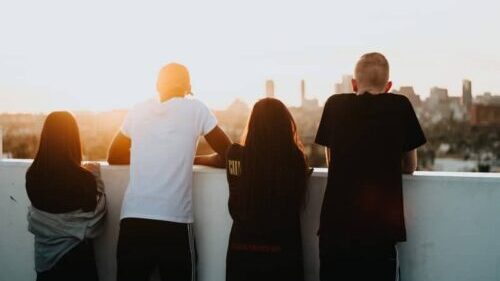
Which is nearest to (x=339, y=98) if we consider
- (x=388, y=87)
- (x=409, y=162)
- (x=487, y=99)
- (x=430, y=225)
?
(x=388, y=87)

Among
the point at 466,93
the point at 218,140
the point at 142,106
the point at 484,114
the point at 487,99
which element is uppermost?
the point at 142,106

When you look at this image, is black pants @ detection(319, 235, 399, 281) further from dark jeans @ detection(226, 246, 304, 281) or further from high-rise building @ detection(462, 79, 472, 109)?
high-rise building @ detection(462, 79, 472, 109)

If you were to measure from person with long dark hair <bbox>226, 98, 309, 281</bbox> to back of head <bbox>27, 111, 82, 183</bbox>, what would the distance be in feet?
2.90

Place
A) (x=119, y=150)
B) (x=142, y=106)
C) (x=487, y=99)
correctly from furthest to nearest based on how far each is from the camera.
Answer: (x=487, y=99) → (x=119, y=150) → (x=142, y=106)

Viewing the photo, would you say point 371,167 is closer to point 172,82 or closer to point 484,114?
point 172,82

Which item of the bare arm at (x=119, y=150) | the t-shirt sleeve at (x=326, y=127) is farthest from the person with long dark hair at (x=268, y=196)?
the bare arm at (x=119, y=150)

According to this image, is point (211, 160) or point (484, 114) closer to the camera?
point (211, 160)

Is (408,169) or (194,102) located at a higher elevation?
(194,102)

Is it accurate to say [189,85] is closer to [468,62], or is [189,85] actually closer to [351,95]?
[351,95]

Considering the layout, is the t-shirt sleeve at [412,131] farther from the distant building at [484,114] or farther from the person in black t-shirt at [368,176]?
the distant building at [484,114]

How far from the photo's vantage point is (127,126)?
324cm

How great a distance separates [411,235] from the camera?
305 centimetres

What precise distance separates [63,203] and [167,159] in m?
0.65

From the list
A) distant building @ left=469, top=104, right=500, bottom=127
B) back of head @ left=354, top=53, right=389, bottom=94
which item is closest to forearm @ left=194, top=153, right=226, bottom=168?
back of head @ left=354, top=53, right=389, bottom=94
